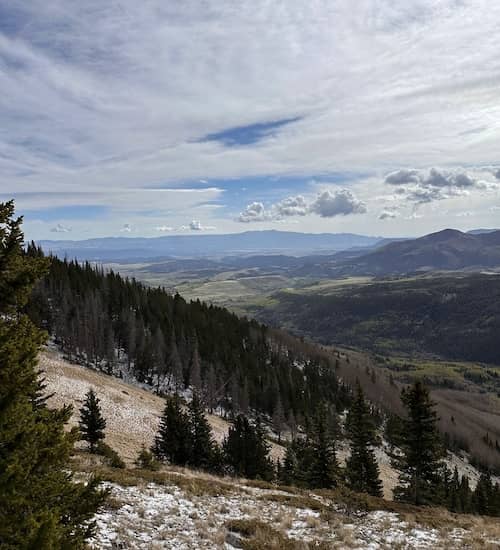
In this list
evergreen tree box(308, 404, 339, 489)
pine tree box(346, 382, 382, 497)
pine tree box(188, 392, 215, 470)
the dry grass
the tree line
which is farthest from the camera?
pine tree box(346, 382, 382, 497)

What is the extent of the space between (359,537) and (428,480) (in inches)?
741

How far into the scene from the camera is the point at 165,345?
334 ft

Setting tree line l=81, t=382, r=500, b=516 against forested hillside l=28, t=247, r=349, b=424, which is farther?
forested hillside l=28, t=247, r=349, b=424

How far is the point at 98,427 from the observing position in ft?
104

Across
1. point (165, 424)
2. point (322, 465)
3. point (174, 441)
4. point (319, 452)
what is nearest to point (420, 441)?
point (319, 452)

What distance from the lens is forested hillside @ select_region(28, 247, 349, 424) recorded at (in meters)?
90.8

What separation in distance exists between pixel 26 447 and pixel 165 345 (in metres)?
97.6

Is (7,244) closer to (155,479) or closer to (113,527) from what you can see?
(113,527)

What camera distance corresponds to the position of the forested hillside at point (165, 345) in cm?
9075

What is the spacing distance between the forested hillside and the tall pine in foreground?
248 ft

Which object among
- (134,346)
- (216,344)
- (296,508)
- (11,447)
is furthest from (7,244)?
(216,344)

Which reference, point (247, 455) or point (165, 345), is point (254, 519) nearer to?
point (247, 455)

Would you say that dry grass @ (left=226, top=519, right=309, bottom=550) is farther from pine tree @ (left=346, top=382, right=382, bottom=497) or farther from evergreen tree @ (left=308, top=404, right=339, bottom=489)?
pine tree @ (left=346, top=382, right=382, bottom=497)

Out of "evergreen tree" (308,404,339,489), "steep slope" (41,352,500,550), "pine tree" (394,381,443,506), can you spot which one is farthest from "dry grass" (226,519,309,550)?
"evergreen tree" (308,404,339,489)
